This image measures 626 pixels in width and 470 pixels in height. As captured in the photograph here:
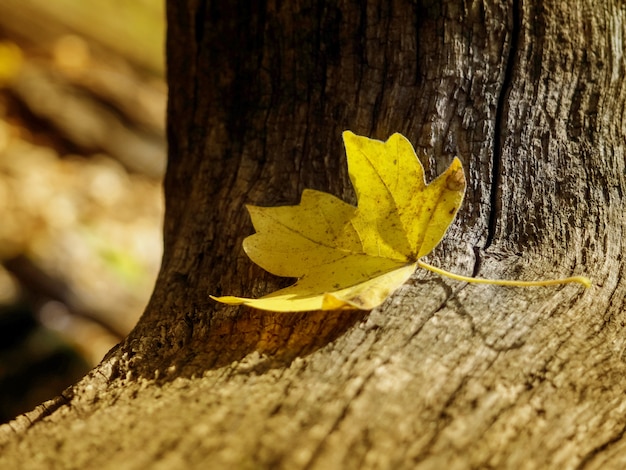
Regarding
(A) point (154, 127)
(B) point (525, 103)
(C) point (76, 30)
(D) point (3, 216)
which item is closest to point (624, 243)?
(B) point (525, 103)

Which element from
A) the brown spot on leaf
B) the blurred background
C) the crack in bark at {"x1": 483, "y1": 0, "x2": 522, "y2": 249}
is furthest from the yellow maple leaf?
the blurred background

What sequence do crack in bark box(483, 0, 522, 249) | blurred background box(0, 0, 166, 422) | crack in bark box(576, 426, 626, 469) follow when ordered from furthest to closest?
blurred background box(0, 0, 166, 422) → crack in bark box(483, 0, 522, 249) → crack in bark box(576, 426, 626, 469)

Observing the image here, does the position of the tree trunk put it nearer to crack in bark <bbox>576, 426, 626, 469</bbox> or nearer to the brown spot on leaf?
crack in bark <bbox>576, 426, 626, 469</bbox>

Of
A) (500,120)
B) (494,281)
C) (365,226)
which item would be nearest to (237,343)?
(365,226)

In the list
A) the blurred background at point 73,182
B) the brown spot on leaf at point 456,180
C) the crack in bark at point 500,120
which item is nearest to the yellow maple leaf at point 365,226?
the brown spot on leaf at point 456,180

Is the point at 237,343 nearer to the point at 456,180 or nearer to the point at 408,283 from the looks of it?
the point at 408,283
